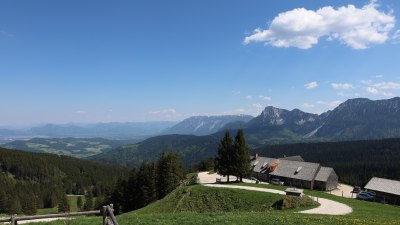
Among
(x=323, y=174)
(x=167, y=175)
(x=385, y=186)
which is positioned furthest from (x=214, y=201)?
(x=323, y=174)

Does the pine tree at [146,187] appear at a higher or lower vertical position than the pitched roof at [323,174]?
lower

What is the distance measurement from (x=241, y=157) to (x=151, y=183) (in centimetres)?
2528

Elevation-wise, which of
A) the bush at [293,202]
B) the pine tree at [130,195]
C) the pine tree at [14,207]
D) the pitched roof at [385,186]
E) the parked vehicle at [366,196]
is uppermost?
the bush at [293,202]

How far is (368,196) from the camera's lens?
68.9 meters

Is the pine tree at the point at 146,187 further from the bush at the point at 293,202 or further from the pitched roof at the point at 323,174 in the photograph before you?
the bush at the point at 293,202

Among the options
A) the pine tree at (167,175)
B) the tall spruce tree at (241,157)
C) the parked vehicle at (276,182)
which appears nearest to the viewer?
the tall spruce tree at (241,157)

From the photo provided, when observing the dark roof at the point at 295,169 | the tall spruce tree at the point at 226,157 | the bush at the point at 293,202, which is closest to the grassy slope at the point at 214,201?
the bush at the point at 293,202

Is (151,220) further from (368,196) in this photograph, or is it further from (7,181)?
(7,181)

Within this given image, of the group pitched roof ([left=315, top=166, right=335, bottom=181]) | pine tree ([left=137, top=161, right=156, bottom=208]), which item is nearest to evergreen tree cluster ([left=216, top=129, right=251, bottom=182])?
pine tree ([left=137, top=161, right=156, bottom=208])

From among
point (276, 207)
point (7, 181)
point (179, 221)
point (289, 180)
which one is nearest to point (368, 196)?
point (289, 180)

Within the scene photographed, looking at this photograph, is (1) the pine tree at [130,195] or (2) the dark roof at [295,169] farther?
(2) the dark roof at [295,169]

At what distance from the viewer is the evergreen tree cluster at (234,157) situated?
80.2m

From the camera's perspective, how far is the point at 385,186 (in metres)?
76.9

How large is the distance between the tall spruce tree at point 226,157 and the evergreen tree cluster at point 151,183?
41.0ft
